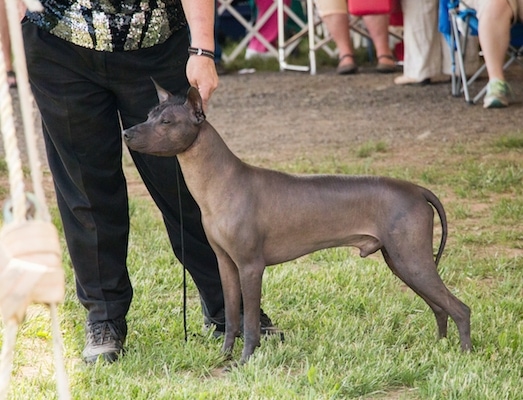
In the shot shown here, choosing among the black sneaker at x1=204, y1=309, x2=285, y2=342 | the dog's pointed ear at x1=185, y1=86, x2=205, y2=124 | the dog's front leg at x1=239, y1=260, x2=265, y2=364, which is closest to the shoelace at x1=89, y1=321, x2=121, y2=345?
the black sneaker at x1=204, y1=309, x2=285, y2=342

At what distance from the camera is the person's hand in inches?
127

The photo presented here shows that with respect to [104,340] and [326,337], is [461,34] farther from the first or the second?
[104,340]

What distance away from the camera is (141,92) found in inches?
135

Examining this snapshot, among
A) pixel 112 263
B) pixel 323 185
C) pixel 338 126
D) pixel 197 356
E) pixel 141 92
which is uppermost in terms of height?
pixel 141 92

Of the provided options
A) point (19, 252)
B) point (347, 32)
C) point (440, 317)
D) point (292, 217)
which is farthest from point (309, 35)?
point (19, 252)

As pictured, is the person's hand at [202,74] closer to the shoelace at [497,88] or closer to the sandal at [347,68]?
the shoelace at [497,88]

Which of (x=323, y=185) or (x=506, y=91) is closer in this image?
(x=323, y=185)

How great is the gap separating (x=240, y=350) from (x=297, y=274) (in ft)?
3.11

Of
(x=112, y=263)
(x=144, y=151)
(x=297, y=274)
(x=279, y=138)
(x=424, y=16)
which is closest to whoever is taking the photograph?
(x=144, y=151)

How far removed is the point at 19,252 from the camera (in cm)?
153

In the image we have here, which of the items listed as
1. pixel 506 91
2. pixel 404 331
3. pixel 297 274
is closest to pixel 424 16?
pixel 506 91

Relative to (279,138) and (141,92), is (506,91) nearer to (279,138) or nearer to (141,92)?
(279,138)

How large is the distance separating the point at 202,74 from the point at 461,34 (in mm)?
5748

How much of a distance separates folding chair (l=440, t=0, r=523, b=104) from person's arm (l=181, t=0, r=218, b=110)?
5.22 meters
